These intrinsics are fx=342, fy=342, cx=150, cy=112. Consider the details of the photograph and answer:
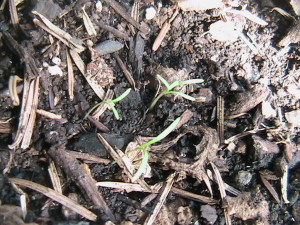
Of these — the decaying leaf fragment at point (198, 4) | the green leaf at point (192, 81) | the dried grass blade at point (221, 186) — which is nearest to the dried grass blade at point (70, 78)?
the green leaf at point (192, 81)

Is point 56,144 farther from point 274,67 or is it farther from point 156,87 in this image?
point 274,67

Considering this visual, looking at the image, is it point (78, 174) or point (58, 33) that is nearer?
point (78, 174)

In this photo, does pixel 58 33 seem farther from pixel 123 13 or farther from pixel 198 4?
pixel 198 4

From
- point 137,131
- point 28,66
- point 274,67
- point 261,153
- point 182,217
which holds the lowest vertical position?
point 182,217

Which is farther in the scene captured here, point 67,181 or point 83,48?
point 83,48

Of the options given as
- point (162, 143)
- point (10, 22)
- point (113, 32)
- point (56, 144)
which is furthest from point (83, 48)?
point (162, 143)

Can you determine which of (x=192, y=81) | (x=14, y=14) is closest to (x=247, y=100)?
(x=192, y=81)
